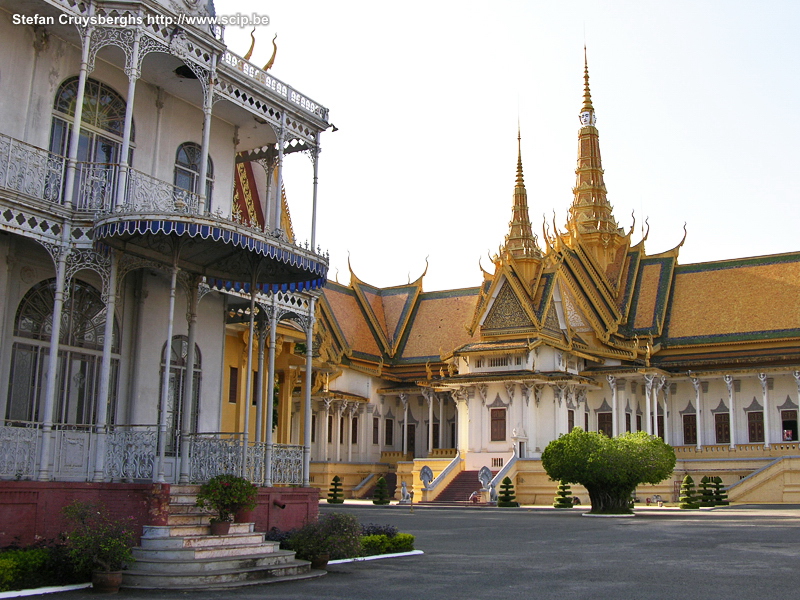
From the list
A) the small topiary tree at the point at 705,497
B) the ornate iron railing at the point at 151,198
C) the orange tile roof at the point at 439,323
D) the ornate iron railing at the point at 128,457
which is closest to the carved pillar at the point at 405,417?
the orange tile roof at the point at 439,323

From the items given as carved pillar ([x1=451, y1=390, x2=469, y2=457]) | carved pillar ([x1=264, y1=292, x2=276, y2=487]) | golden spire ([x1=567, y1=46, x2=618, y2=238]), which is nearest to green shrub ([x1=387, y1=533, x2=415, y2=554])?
carved pillar ([x1=264, y1=292, x2=276, y2=487])

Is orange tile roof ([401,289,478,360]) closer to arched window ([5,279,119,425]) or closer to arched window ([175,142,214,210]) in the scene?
arched window ([175,142,214,210])

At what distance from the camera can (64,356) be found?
49.0 ft

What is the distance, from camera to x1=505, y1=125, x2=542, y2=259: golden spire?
52406mm

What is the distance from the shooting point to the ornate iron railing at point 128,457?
1364 cm

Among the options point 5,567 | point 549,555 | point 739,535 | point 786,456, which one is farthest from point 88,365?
point 786,456

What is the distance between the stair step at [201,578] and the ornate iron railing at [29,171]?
18.5ft

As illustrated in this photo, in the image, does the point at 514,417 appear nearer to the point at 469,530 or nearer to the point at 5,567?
the point at 469,530

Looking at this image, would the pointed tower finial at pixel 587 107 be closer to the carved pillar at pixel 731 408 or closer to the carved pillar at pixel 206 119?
the carved pillar at pixel 731 408

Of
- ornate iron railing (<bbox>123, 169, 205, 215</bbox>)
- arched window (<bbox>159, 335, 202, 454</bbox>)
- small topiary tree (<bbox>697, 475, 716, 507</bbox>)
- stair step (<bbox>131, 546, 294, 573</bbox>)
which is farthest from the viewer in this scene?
small topiary tree (<bbox>697, 475, 716, 507</bbox>)

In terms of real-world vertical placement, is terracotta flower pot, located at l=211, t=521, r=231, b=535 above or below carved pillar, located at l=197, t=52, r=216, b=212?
below

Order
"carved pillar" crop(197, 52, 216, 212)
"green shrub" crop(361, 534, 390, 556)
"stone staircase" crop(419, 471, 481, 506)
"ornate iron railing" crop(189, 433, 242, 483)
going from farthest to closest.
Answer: "stone staircase" crop(419, 471, 481, 506) → "green shrub" crop(361, 534, 390, 556) → "carved pillar" crop(197, 52, 216, 212) → "ornate iron railing" crop(189, 433, 242, 483)

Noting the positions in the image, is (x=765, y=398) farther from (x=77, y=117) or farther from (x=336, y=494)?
(x=77, y=117)

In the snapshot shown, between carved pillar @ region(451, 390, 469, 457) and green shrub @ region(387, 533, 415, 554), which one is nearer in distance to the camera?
green shrub @ region(387, 533, 415, 554)
